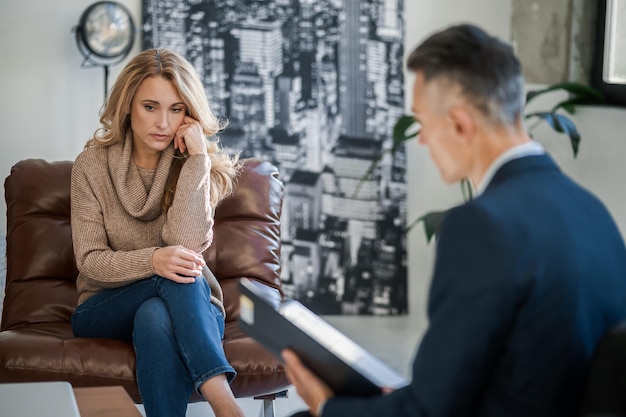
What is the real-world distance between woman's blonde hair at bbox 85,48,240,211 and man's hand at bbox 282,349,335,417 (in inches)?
57.5

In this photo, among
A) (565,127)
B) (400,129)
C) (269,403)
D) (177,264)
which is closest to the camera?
(177,264)

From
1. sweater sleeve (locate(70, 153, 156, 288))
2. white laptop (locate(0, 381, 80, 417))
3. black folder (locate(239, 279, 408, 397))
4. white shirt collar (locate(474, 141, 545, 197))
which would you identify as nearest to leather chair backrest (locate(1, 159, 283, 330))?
sweater sleeve (locate(70, 153, 156, 288))

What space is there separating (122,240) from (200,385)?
622mm

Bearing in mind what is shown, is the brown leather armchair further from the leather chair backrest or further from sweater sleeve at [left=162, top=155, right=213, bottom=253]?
sweater sleeve at [left=162, top=155, right=213, bottom=253]

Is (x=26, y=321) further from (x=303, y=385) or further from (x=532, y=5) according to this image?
(x=532, y=5)

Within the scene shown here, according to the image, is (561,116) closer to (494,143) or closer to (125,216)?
(125,216)

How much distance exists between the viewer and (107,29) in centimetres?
431

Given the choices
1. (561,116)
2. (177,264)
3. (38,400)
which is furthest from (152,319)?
(561,116)

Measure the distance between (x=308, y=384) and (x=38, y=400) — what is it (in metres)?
0.89

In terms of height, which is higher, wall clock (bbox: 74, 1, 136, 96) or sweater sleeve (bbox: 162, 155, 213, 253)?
wall clock (bbox: 74, 1, 136, 96)

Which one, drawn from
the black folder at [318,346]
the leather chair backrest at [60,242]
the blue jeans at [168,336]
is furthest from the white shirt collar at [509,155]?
the leather chair backrest at [60,242]

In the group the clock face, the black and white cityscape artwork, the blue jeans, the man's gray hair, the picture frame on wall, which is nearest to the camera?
the man's gray hair

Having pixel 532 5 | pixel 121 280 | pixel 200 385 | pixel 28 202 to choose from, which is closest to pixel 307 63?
pixel 532 5

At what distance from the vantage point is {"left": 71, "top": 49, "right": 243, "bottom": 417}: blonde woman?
2.63 m
